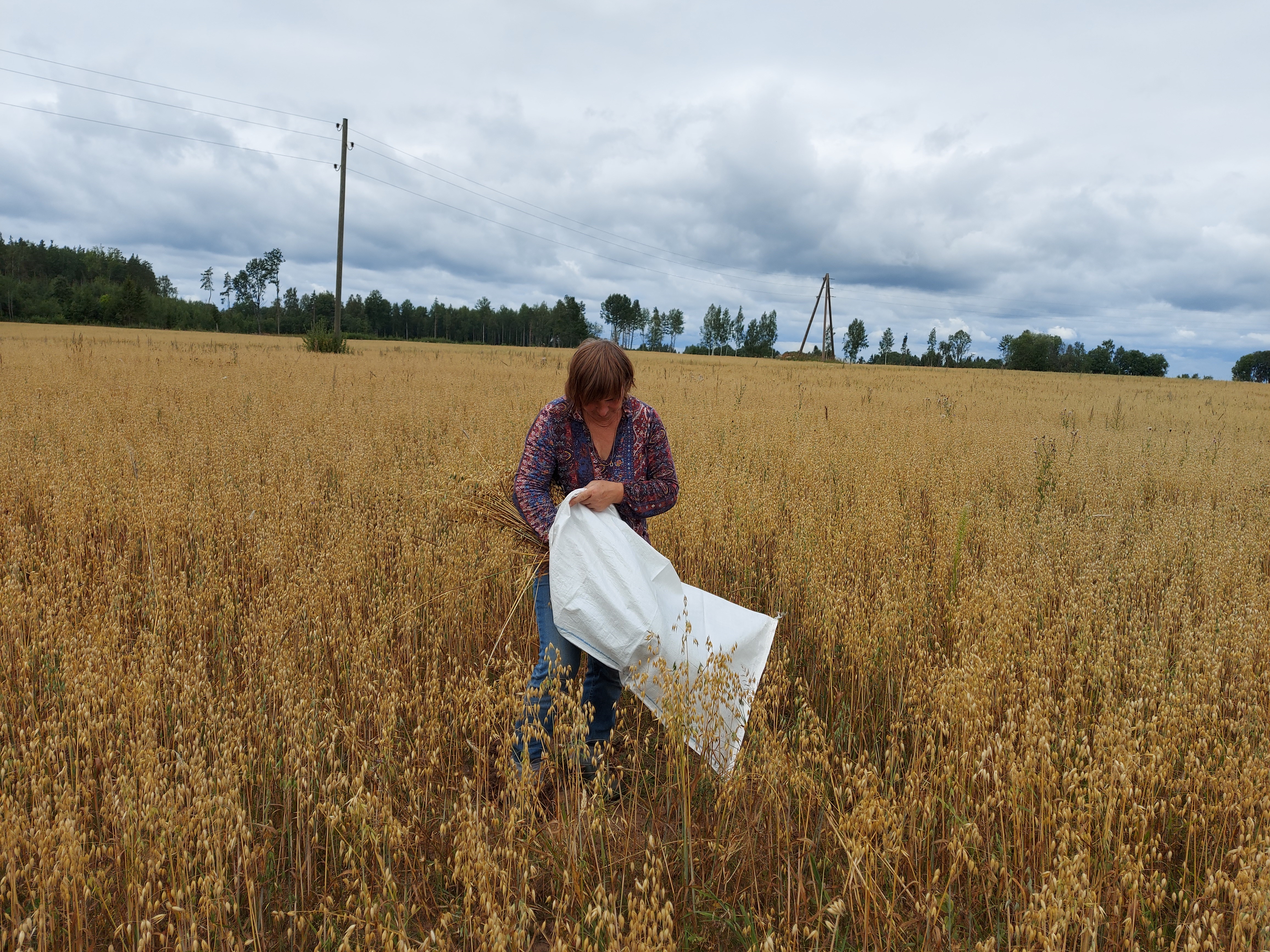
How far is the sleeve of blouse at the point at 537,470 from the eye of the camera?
103 inches

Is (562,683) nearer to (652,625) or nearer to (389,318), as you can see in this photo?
(652,625)

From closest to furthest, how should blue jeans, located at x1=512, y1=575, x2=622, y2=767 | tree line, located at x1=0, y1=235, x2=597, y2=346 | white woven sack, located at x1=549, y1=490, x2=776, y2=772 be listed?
white woven sack, located at x1=549, y1=490, x2=776, y2=772
blue jeans, located at x1=512, y1=575, x2=622, y2=767
tree line, located at x1=0, y1=235, x2=597, y2=346

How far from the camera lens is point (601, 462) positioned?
2.76 metres

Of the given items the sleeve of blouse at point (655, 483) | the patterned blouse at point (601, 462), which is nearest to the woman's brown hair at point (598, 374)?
the patterned blouse at point (601, 462)

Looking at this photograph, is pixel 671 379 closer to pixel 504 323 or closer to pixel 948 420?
pixel 948 420

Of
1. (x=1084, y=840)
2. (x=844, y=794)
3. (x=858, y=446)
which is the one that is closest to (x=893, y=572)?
(x=844, y=794)

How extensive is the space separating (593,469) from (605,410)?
0.86ft

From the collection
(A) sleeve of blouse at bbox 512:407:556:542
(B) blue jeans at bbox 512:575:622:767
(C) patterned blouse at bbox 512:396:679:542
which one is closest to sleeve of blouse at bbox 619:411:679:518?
(C) patterned blouse at bbox 512:396:679:542

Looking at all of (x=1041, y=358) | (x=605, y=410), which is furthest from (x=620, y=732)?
(x=1041, y=358)

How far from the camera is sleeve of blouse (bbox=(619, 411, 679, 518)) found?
2.74 meters

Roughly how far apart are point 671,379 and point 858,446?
31.4 feet

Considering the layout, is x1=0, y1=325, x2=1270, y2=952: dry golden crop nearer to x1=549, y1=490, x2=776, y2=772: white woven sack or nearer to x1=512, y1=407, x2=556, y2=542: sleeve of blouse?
x1=549, y1=490, x2=776, y2=772: white woven sack

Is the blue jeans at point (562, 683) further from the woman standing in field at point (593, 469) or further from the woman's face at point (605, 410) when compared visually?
the woman's face at point (605, 410)

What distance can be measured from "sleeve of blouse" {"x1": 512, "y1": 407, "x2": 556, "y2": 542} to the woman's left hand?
180mm
